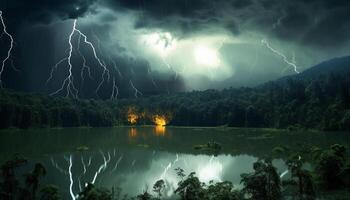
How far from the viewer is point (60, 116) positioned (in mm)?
156000

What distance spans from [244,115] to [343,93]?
41815 mm

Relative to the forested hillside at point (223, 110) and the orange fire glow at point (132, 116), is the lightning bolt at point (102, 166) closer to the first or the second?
the forested hillside at point (223, 110)

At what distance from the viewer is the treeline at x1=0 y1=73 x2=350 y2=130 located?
112 m

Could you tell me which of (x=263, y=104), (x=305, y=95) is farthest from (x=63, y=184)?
(x=263, y=104)

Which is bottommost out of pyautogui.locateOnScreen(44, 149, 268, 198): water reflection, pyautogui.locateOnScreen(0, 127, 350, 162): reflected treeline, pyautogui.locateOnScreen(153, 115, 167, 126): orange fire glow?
pyautogui.locateOnScreen(44, 149, 268, 198): water reflection

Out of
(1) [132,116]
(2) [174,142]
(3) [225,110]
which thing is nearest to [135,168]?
(2) [174,142]

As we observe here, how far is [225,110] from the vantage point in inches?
6284

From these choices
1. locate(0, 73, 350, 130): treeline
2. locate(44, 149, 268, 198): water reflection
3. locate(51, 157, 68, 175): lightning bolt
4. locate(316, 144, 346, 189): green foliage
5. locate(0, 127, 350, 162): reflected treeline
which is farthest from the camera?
locate(0, 73, 350, 130): treeline

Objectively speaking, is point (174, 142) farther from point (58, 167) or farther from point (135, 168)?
point (58, 167)

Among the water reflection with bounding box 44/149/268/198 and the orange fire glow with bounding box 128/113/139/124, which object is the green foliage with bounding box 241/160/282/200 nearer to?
the water reflection with bounding box 44/149/268/198

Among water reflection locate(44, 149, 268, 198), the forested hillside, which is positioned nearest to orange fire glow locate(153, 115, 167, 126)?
the forested hillside

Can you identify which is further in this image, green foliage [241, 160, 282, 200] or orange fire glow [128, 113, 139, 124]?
orange fire glow [128, 113, 139, 124]

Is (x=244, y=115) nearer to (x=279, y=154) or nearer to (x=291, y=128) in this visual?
(x=291, y=128)

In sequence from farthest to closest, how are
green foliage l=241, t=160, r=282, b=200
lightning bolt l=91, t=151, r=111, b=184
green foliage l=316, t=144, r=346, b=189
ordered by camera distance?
lightning bolt l=91, t=151, r=111, b=184 < green foliage l=316, t=144, r=346, b=189 < green foliage l=241, t=160, r=282, b=200
